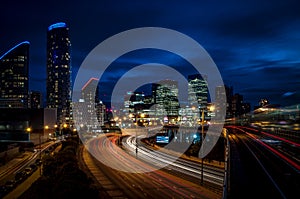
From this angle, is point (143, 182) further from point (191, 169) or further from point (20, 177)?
point (20, 177)

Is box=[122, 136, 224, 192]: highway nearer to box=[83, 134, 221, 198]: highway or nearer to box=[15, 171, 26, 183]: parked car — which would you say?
box=[83, 134, 221, 198]: highway

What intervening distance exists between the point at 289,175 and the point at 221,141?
171ft

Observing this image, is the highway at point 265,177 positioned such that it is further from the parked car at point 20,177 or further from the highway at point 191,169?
the parked car at point 20,177

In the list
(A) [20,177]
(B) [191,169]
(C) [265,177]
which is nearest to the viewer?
(C) [265,177]

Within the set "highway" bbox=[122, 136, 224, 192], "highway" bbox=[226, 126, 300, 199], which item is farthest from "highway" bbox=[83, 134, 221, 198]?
"highway" bbox=[226, 126, 300, 199]

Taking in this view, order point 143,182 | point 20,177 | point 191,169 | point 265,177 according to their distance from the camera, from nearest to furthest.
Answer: point 265,177 → point 143,182 → point 20,177 → point 191,169

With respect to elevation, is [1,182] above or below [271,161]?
below

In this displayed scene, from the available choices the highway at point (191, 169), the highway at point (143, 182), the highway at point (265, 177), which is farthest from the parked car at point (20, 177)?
the highway at point (265, 177)

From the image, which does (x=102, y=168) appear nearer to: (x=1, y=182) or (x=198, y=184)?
(x=1, y=182)

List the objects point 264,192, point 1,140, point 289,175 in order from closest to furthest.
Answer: point 264,192 < point 289,175 < point 1,140

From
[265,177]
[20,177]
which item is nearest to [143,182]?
[265,177]

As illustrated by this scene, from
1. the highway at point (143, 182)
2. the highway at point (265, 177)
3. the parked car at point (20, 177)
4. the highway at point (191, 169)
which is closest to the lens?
the highway at point (265, 177)

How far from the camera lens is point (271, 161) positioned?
107 feet

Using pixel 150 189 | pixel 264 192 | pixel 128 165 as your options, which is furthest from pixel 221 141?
pixel 264 192
